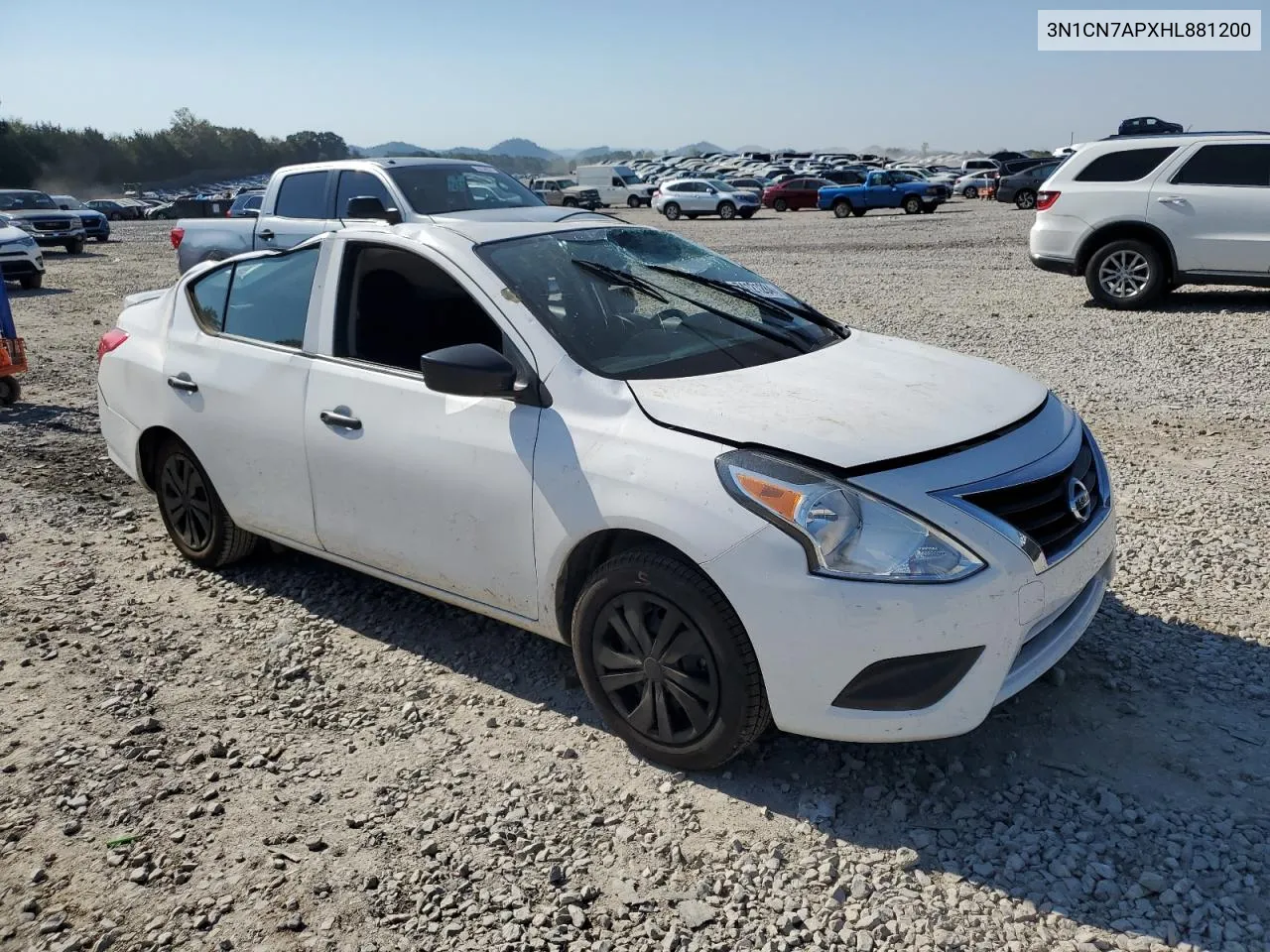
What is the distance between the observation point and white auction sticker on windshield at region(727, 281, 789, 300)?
4285 millimetres

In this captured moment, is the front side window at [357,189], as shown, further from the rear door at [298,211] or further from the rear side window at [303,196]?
the rear side window at [303,196]

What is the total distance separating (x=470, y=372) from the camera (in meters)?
3.39

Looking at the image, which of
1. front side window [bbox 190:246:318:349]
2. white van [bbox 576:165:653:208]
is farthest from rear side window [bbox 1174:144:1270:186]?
white van [bbox 576:165:653:208]

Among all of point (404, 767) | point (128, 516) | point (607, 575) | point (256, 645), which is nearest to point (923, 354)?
point (607, 575)

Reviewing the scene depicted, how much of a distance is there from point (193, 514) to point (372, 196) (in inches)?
234

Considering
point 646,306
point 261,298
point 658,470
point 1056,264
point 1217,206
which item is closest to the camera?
point 658,470

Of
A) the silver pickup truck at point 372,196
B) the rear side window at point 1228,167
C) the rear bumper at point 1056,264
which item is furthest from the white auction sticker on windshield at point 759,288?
the rear side window at point 1228,167

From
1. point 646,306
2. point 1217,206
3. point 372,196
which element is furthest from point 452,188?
point 1217,206

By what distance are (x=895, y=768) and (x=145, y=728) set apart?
259 cm

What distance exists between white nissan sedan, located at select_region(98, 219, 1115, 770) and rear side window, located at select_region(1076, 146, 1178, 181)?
8562mm

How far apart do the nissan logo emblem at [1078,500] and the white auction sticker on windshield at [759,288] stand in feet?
5.12

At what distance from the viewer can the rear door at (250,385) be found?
4219 mm

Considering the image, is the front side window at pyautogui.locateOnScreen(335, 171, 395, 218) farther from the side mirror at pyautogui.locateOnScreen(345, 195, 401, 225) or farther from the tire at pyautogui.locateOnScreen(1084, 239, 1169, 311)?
the tire at pyautogui.locateOnScreen(1084, 239, 1169, 311)

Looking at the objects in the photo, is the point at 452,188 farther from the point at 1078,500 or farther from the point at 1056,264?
the point at 1078,500
